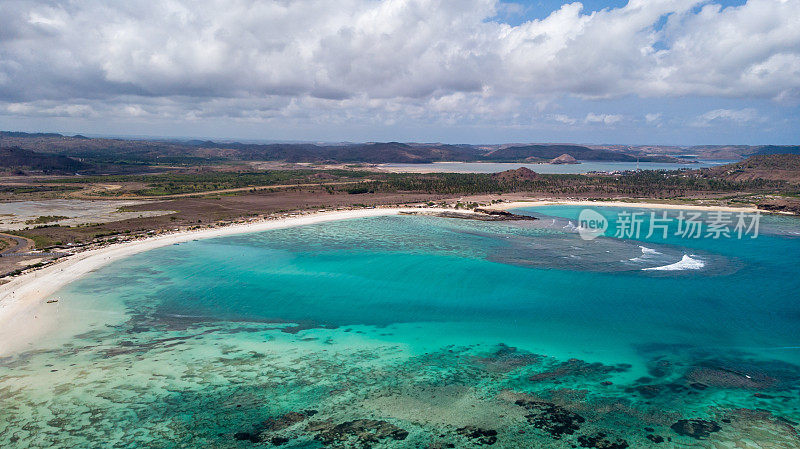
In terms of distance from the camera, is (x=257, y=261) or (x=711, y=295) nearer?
(x=711, y=295)

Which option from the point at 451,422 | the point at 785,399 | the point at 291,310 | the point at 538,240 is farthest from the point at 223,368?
the point at 538,240

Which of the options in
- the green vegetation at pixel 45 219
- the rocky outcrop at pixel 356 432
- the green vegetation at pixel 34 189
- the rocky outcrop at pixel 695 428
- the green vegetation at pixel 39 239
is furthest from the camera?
the green vegetation at pixel 34 189

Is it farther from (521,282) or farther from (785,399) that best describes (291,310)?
(785,399)

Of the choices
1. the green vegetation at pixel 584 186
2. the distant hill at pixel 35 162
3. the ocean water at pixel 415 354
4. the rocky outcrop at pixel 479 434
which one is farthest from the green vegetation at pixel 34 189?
the rocky outcrop at pixel 479 434

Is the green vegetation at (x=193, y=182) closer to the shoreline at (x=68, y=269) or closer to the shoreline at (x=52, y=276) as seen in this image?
the shoreline at (x=68, y=269)

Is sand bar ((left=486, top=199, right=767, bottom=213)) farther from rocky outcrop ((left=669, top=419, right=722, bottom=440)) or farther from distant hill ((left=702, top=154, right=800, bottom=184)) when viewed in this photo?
rocky outcrop ((left=669, top=419, right=722, bottom=440))

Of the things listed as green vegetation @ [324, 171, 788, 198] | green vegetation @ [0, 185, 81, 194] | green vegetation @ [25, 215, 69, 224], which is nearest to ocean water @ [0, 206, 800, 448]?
green vegetation @ [25, 215, 69, 224]
